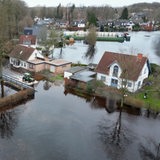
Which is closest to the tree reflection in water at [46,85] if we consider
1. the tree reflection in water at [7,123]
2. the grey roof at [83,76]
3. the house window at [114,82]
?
the grey roof at [83,76]

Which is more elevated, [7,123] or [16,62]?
[16,62]

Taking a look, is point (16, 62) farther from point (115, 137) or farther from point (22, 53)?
point (115, 137)

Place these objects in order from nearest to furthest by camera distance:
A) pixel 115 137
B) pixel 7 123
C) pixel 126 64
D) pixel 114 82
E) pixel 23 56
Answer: pixel 115 137, pixel 7 123, pixel 126 64, pixel 114 82, pixel 23 56

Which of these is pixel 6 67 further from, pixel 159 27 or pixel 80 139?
pixel 159 27

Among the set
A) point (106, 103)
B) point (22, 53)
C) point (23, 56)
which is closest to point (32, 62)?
point (23, 56)

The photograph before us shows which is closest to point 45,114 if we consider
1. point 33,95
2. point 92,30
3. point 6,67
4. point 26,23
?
point 33,95

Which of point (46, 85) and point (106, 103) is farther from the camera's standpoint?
point (46, 85)

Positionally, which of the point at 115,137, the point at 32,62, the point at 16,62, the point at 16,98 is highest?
the point at 32,62
